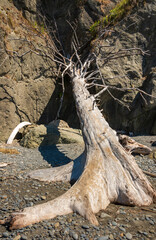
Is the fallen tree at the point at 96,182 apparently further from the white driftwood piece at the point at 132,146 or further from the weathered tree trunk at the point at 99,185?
the white driftwood piece at the point at 132,146

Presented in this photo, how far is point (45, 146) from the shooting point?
6.24 metres

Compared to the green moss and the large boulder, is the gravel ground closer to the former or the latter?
the large boulder

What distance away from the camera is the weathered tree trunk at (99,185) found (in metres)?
2.14

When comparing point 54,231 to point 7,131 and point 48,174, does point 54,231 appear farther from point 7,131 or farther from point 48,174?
point 7,131

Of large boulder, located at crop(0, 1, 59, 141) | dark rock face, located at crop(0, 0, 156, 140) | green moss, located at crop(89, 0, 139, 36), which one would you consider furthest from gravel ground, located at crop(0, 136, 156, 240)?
green moss, located at crop(89, 0, 139, 36)

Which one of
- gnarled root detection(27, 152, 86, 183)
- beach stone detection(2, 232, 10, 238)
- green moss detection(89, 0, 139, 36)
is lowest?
gnarled root detection(27, 152, 86, 183)

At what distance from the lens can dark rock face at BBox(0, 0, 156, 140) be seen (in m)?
7.29

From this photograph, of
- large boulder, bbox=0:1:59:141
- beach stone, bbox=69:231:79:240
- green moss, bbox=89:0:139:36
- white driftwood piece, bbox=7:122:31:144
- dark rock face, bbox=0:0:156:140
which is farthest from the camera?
green moss, bbox=89:0:139:36

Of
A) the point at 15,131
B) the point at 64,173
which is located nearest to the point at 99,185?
the point at 64,173

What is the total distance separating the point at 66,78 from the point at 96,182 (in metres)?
7.15

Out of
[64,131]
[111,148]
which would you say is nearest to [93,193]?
[111,148]

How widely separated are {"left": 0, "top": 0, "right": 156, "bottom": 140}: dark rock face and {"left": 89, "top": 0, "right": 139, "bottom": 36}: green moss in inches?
12.9

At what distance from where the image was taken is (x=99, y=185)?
2693 mm

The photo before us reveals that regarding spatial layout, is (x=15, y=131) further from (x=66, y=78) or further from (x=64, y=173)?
(x=66, y=78)
